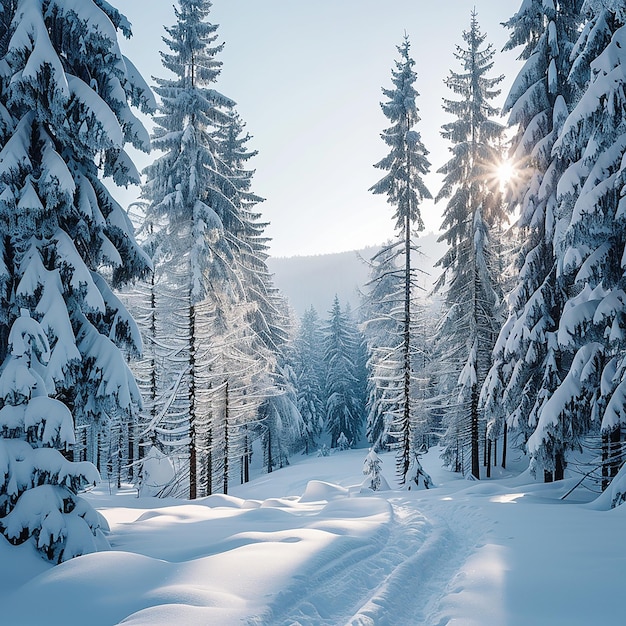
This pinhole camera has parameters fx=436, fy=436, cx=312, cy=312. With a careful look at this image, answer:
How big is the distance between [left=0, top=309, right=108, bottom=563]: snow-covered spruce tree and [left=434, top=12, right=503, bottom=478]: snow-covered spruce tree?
51.1 feet

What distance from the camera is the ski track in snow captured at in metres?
4.40

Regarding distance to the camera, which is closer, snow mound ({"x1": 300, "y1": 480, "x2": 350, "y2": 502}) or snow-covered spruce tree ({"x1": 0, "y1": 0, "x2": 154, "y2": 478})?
snow-covered spruce tree ({"x1": 0, "y1": 0, "x2": 154, "y2": 478})

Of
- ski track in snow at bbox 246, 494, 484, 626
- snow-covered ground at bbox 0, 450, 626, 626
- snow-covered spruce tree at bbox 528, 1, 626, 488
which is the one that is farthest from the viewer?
snow-covered spruce tree at bbox 528, 1, 626, 488

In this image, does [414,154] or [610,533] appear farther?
[414,154]

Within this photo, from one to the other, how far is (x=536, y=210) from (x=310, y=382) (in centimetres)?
4033

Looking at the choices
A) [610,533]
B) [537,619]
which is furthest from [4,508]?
[610,533]

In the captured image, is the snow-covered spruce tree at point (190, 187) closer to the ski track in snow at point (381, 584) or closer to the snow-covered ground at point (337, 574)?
the snow-covered ground at point (337, 574)

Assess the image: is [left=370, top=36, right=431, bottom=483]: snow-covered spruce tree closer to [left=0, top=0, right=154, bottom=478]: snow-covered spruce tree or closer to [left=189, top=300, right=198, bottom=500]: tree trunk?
[left=189, top=300, right=198, bottom=500]: tree trunk

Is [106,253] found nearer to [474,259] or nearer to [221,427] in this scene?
[474,259]

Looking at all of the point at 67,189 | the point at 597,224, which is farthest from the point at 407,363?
the point at 67,189

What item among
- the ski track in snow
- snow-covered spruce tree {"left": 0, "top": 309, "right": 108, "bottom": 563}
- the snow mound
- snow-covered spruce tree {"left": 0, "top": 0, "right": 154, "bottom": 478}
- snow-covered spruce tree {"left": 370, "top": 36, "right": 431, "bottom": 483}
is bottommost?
the snow mound

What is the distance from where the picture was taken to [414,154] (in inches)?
773

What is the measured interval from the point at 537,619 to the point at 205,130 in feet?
60.4

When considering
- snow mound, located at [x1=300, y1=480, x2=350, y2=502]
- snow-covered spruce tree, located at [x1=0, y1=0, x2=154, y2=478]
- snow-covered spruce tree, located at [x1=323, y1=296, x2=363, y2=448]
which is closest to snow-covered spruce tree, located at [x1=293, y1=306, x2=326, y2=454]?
snow-covered spruce tree, located at [x1=323, y1=296, x2=363, y2=448]
